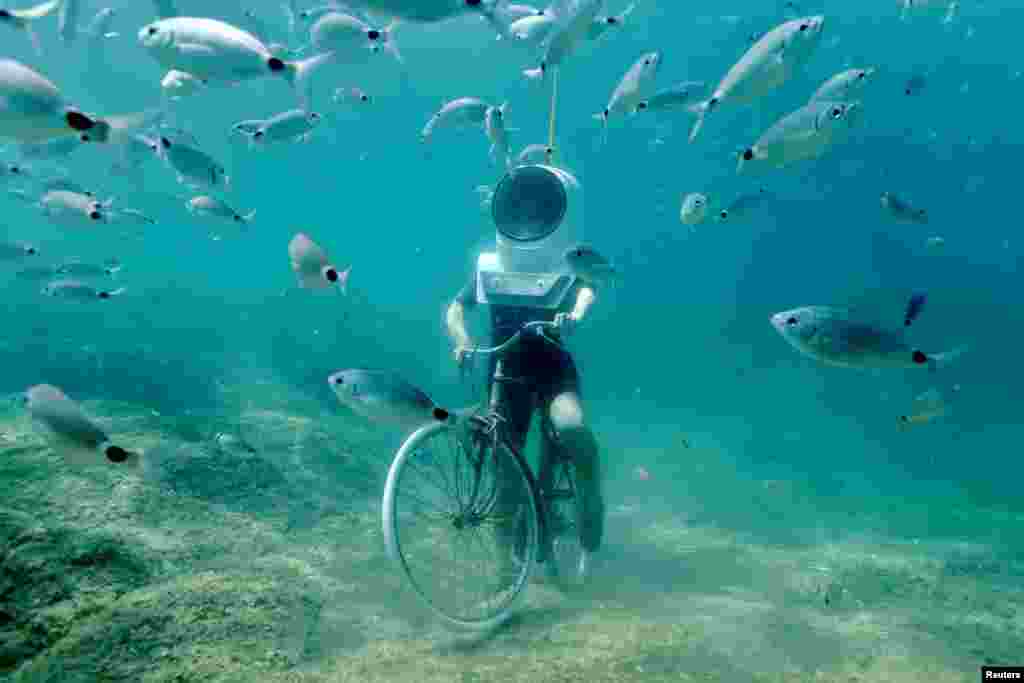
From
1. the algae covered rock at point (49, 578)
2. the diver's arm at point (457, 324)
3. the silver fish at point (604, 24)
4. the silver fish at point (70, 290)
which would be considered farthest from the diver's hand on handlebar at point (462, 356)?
the silver fish at point (70, 290)

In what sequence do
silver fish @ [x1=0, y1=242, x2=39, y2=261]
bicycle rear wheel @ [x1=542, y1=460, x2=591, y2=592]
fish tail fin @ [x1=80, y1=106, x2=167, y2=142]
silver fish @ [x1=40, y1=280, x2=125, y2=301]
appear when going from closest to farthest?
fish tail fin @ [x1=80, y1=106, x2=167, y2=142], bicycle rear wheel @ [x1=542, y1=460, x2=591, y2=592], silver fish @ [x1=40, y1=280, x2=125, y2=301], silver fish @ [x1=0, y1=242, x2=39, y2=261]

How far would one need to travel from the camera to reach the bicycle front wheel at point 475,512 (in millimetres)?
3406

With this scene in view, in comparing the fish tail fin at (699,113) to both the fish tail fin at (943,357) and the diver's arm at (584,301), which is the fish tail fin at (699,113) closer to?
the diver's arm at (584,301)

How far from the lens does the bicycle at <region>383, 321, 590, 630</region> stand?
343 cm

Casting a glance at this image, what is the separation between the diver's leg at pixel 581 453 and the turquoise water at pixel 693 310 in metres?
0.65

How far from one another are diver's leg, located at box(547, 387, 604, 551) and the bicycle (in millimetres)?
101

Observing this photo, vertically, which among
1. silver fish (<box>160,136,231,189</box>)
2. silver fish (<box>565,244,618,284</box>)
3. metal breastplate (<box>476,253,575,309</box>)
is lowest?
metal breastplate (<box>476,253,575,309</box>)

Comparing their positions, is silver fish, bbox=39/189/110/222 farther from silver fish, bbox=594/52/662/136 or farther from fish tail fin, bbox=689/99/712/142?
fish tail fin, bbox=689/99/712/142

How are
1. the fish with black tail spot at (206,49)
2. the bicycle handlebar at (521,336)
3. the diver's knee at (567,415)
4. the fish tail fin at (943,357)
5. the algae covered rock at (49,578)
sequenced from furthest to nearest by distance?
the diver's knee at (567,415)
the bicycle handlebar at (521,336)
the fish with black tail spot at (206,49)
the fish tail fin at (943,357)
the algae covered rock at (49,578)

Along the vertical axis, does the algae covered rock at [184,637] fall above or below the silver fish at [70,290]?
below

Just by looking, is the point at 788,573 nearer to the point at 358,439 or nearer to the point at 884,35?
the point at 358,439

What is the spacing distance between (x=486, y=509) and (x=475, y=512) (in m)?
0.19

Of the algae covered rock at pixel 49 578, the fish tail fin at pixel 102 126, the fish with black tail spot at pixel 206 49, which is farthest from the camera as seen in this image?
the fish with black tail spot at pixel 206 49

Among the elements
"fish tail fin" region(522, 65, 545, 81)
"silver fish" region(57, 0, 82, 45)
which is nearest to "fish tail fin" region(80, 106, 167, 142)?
"fish tail fin" region(522, 65, 545, 81)
